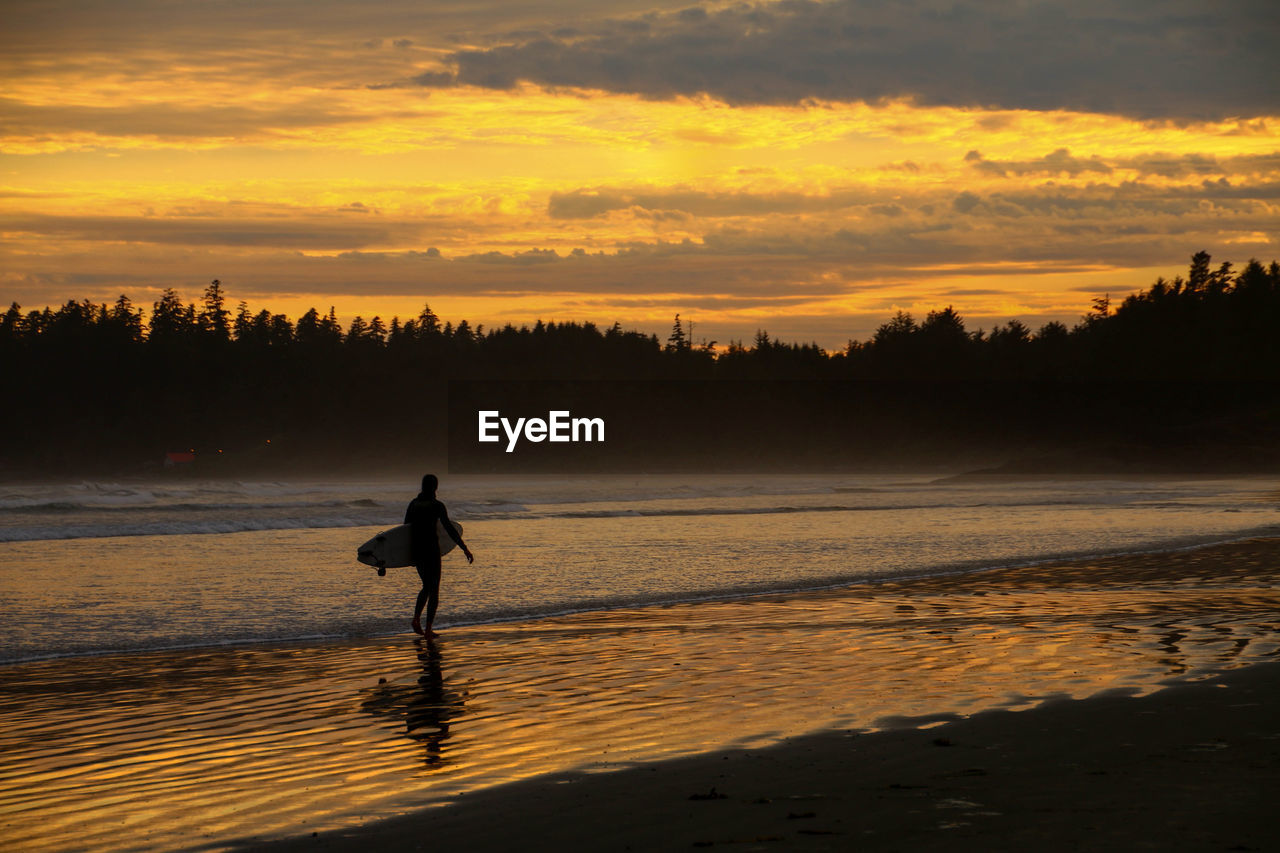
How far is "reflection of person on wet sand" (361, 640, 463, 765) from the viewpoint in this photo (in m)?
8.77

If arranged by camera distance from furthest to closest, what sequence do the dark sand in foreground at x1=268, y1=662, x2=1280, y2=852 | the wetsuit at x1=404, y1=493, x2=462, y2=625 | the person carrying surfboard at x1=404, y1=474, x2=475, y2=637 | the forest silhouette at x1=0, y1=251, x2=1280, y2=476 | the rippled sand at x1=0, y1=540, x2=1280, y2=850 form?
the forest silhouette at x1=0, y1=251, x2=1280, y2=476
the wetsuit at x1=404, y1=493, x2=462, y2=625
the person carrying surfboard at x1=404, y1=474, x2=475, y2=637
the rippled sand at x1=0, y1=540, x2=1280, y2=850
the dark sand in foreground at x1=268, y1=662, x2=1280, y2=852

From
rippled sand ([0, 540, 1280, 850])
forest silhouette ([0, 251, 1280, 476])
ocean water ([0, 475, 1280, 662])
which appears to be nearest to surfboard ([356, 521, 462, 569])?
ocean water ([0, 475, 1280, 662])

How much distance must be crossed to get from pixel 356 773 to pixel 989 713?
4.81 m

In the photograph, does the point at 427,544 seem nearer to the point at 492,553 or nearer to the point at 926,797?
the point at 926,797

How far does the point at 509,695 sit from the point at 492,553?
15.2 m

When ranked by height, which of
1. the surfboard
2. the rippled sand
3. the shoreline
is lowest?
the shoreline

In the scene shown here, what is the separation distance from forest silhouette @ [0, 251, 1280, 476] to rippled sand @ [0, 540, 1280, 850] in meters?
101

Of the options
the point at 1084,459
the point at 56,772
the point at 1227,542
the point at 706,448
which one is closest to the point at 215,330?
the point at 706,448

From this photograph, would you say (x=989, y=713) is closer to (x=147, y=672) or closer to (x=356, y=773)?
(x=356, y=773)

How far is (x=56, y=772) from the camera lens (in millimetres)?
7863

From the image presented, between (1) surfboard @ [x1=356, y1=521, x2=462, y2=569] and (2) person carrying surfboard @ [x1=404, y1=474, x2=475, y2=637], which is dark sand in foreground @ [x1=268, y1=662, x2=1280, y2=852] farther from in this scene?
(1) surfboard @ [x1=356, y1=521, x2=462, y2=569]

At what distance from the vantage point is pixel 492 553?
25484 mm

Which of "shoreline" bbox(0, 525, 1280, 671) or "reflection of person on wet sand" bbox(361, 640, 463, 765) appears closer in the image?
"reflection of person on wet sand" bbox(361, 640, 463, 765)

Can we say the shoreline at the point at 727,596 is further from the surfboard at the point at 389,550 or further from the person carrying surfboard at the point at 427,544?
the surfboard at the point at 389,550
